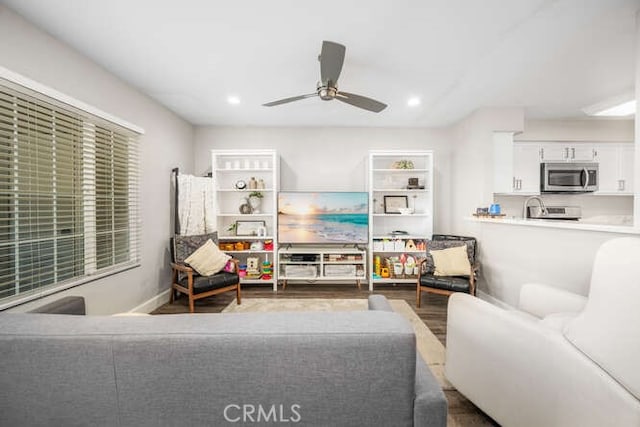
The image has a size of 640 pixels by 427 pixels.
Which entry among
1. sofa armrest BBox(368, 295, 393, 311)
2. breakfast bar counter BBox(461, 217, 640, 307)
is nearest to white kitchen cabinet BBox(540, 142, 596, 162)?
breakfast bar counter BBox(461, 217, 640, 307)

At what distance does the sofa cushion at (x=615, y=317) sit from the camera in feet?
2.78

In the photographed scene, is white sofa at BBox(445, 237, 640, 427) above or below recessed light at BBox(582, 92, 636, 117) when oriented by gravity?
below

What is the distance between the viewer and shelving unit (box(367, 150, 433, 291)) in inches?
149

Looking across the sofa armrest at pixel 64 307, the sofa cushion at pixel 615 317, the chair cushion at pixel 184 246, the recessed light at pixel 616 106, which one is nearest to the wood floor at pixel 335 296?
the chair cushion at pixel 184 246

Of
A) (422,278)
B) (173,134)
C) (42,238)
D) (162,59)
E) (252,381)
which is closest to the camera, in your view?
(252,381)

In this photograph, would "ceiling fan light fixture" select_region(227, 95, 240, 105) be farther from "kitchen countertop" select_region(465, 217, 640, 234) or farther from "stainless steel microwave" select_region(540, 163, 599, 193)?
"stainless steel microwave" select_region(540, 163, 599, 193)

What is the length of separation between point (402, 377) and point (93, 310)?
2.75 metres

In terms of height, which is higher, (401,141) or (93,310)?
(401,141)

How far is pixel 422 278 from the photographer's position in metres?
3.05

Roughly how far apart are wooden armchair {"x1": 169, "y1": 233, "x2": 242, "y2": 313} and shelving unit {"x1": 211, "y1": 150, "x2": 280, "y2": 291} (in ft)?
1.98

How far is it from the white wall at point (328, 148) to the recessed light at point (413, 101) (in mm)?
911

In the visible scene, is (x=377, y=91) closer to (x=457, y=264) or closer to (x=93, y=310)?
(x=457, y=264)

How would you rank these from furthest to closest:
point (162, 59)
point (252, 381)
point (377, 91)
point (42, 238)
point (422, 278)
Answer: point (422, 278) → point (377, 91) → point (162, 59) → point (42, 238) → point (252, 381)

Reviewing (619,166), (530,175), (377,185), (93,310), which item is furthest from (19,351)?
(619,166)
